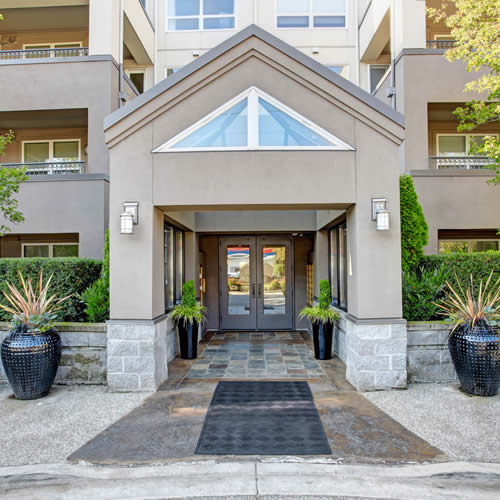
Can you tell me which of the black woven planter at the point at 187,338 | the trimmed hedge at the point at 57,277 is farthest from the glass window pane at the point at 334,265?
the trimmed hedge at the point at 57,277

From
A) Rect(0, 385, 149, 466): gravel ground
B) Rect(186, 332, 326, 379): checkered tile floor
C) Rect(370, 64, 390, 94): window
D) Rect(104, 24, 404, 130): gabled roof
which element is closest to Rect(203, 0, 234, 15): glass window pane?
Rect(370, 64, 390, 94): window

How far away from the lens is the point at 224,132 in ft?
19.8

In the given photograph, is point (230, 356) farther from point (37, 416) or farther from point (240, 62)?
point (240, 62)

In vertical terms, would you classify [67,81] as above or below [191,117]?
above

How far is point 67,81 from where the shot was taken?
9.48m

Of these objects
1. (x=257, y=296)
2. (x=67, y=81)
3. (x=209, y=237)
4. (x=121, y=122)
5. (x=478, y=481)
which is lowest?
(x=478, y=481)

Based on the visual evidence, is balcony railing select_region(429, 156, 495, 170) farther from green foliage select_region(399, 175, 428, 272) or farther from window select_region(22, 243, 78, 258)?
window select_region(22, 243, 78, 258)

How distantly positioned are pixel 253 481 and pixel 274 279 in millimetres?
7801

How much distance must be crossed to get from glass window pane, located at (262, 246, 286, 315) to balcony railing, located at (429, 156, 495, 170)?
4872 millimetres

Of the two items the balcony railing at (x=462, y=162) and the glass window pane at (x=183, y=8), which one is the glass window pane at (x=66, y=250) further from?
the balcony railing at (x=462, y=162)

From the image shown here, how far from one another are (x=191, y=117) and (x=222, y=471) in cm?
501

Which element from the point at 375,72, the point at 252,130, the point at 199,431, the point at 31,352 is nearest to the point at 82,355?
the point at 31,352

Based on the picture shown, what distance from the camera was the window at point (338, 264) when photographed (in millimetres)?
7824

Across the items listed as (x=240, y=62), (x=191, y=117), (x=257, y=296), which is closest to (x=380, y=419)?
(x=191, y=117)
